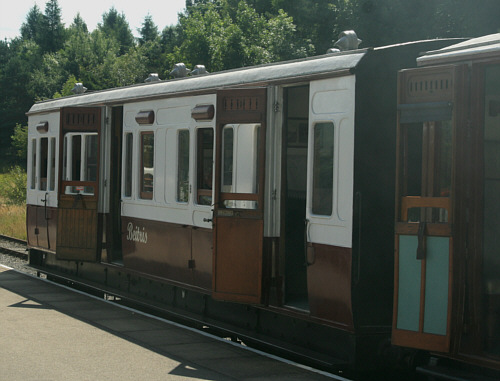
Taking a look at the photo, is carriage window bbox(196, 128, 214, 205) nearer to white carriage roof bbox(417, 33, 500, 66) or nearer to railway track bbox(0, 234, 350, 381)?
railway track bbox(0, 234, 350, 381)

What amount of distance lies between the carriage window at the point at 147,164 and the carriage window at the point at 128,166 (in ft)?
1.64

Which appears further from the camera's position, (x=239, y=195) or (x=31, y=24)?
(x=31, y=24)

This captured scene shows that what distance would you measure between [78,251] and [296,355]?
225 inches

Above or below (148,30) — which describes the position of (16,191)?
below

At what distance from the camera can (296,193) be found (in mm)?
9398

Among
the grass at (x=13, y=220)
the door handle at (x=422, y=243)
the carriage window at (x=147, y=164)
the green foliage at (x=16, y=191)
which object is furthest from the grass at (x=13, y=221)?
the door handle at (x=422, y=243)

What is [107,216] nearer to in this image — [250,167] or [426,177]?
[250,167]

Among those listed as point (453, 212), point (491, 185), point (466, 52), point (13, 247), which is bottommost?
point (13, 247)

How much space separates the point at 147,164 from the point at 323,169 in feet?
13.5

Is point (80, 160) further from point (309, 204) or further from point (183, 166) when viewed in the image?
point (309, 204)

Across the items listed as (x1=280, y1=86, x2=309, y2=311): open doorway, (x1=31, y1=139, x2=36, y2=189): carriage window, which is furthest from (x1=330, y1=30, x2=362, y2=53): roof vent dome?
(x1=31, y1=139, x2=36, y2=189): carriage window

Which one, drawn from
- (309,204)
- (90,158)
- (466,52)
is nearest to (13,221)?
(90,158)

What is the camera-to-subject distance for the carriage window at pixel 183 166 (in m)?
10.7

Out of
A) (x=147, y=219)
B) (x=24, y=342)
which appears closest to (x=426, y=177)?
(x=24, y=342)
